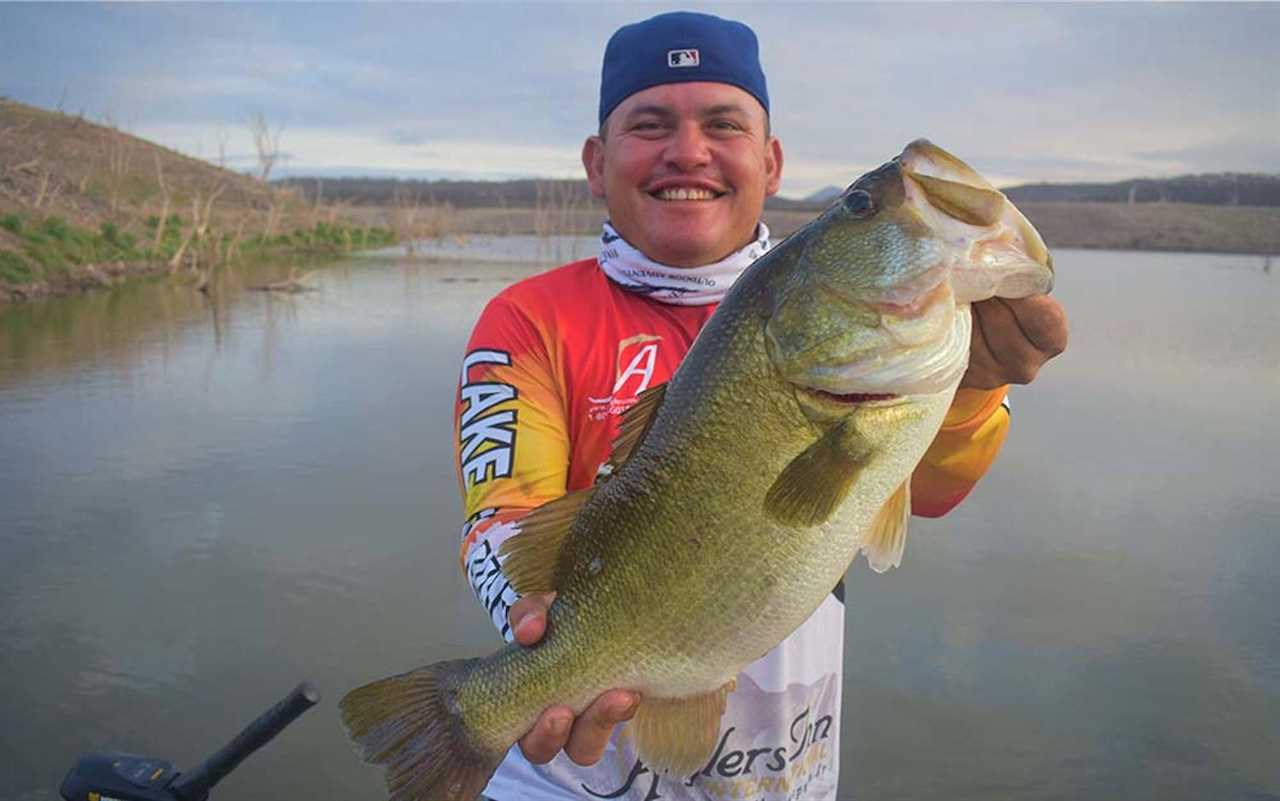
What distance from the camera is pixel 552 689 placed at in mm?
1649

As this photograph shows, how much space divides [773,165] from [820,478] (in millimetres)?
1538

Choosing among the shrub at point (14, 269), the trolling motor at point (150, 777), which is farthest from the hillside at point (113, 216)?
the trolling motor at point (150, 777)

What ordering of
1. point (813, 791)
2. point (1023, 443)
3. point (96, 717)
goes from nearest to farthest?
1. point (813, 791)
2. point (96, 717)
3. point (1023, 443)

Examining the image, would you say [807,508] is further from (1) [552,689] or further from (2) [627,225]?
(2) [627,225]

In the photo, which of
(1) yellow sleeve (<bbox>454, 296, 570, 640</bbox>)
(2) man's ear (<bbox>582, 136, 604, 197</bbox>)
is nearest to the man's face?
(2) man's ear (<bbox>582, 136, 604, 197</bbox>)

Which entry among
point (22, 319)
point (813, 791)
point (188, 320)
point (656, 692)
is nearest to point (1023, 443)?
point (813, 791)

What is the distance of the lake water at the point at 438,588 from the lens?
3826 millimetres

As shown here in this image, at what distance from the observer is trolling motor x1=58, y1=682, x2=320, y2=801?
262cm

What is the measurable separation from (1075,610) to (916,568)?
866mm

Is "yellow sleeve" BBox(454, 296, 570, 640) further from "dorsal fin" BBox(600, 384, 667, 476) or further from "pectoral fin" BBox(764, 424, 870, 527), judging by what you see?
"pectoral fin" BBox(764, 424, 870, 527)

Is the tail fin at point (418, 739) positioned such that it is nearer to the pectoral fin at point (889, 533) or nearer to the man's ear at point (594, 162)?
the pectoral fin at point (889, 533)

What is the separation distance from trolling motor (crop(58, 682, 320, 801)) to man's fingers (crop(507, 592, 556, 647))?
1.30m

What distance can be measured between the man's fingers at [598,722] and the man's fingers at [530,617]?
0.17m

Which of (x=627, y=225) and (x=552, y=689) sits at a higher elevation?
(x=627, y=225)
